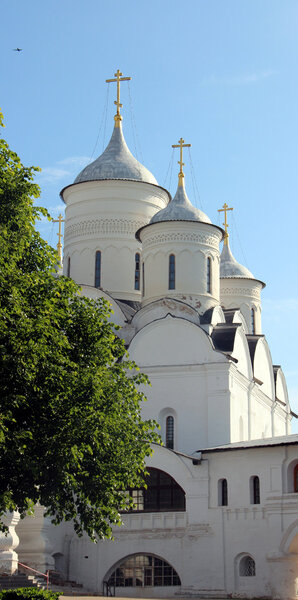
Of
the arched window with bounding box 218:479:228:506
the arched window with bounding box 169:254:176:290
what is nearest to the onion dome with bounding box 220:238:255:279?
the arched window with bounding box 169:254:176:290

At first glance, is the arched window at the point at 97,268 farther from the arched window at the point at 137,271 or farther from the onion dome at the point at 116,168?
the onion dome at the point at 116,168

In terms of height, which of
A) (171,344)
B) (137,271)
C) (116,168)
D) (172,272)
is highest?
(116,168)

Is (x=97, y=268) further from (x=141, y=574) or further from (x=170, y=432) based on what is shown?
(x=141, y=574)

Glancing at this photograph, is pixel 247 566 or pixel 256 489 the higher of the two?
pixel 256 489

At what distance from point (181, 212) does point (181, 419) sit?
7.14m

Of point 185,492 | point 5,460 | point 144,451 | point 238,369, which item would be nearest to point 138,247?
point 238,369

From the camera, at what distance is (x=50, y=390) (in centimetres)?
1551

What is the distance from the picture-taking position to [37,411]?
1552cm

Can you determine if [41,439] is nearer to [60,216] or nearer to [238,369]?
[238,369]

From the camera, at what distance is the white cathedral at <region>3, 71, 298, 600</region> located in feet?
78.4

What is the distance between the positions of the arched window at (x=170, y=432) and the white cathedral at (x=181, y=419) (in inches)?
1.4

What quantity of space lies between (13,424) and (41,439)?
0.55 m

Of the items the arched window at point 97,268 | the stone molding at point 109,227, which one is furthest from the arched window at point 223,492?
the stone molding at point 109,227

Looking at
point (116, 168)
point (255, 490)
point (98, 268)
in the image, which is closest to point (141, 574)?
point (255, 490)
